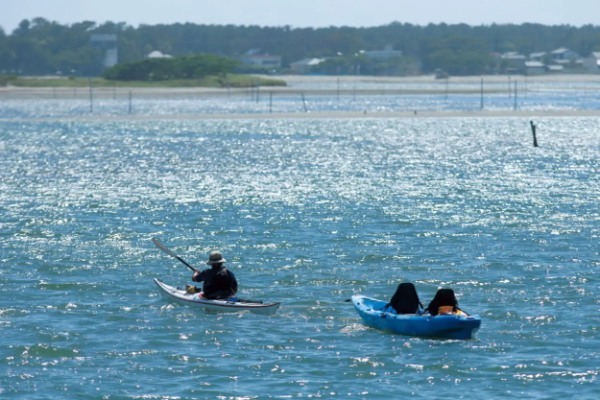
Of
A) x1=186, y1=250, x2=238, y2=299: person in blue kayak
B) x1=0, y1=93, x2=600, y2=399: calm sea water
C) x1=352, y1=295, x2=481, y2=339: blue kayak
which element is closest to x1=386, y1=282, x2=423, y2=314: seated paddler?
x1=352, y1=295, x2=481, y2=339: blue kayak

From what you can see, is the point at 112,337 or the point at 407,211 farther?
the point at 407,211

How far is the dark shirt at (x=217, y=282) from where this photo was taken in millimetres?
27453

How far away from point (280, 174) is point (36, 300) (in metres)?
35.5

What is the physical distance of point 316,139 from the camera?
3861 inches

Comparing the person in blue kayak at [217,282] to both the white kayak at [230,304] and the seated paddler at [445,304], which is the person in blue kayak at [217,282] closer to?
the white kayak at [230,304]

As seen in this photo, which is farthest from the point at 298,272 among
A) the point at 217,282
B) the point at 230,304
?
the point at 230,304

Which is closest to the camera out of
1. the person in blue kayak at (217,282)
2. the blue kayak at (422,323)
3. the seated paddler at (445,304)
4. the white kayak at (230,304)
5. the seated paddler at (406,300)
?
the blue kayak at (422,323)

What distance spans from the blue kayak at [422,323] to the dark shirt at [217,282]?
9.81ft

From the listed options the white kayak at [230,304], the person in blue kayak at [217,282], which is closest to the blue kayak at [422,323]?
the white kayak at [230,304]

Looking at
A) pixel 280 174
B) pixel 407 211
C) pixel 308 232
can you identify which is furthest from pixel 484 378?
pixel 280 174

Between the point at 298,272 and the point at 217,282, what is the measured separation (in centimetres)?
586

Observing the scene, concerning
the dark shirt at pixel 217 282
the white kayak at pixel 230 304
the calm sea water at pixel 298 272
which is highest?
the dark shirt at pixel 217 282

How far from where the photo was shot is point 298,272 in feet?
109

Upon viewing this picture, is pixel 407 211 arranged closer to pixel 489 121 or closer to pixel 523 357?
pixel 523 357
